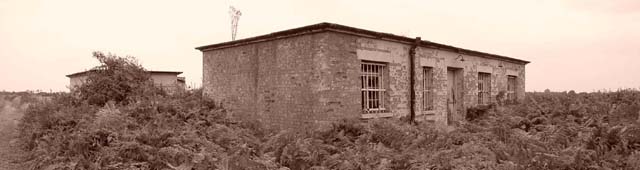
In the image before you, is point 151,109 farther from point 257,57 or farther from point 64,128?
point 257,57

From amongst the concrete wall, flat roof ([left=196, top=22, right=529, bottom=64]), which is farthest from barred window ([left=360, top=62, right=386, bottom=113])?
flat roof ([left=196, top=22, right=529, bottom=64])

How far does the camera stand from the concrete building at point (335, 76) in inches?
419

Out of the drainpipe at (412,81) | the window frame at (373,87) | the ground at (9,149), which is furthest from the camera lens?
the drainpipe at (412,81)

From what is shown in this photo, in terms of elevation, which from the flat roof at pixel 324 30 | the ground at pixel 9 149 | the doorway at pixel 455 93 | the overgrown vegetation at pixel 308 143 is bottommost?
the ground at pixel 9 149

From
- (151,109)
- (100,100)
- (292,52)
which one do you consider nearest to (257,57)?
(292,52)

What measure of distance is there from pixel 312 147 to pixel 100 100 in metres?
9.85

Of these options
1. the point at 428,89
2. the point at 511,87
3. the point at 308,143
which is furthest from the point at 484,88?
the point at 308,143

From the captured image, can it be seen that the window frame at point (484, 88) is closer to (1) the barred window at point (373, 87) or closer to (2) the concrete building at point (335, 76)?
(2) the concrete building at point (335, 76)

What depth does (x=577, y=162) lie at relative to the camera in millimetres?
7609

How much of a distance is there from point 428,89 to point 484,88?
4.63 meters

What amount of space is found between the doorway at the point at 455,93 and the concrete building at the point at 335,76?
0.04 metres

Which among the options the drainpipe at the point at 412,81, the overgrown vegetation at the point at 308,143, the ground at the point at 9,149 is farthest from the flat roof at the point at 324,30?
the ground at the point at 9,149

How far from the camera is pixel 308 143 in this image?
8992 millimetres

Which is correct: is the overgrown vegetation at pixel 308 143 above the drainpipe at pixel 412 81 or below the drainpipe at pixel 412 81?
below
